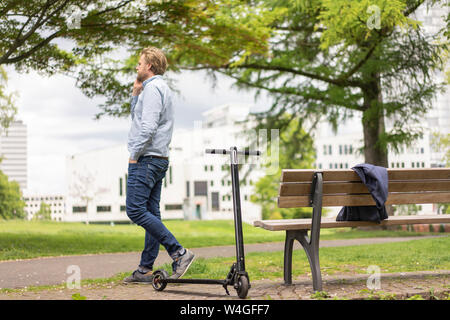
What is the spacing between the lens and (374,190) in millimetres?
4840

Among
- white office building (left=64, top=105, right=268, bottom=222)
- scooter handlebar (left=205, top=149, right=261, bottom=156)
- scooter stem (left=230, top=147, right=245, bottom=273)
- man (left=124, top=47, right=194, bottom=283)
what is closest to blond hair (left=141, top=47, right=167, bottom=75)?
man (left=124, top=47, right=194, bottom=283)

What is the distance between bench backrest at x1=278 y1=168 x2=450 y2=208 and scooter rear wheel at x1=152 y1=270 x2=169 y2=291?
3.85 feet

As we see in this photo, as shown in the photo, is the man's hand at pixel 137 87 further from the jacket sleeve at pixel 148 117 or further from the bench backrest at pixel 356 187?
the bench backrest at pixel 356 187

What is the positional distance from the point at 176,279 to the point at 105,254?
252 inches

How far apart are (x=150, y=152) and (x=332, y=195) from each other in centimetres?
168

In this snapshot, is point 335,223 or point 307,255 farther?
point 335,223

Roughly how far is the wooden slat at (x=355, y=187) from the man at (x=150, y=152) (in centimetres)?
106

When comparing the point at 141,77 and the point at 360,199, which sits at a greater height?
the point at 141,77

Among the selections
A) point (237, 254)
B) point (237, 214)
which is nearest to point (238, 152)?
point (237, 214)

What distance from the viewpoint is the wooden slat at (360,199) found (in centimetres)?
484

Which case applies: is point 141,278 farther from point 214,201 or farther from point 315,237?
point 214,201
